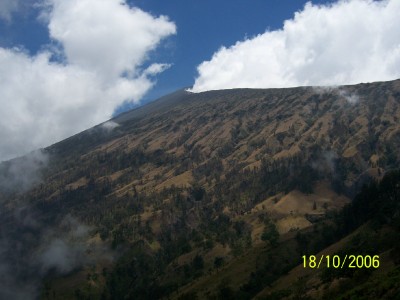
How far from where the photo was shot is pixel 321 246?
199375mm

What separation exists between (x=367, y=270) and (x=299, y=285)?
93.5 feet

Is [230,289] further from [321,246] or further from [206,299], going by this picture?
[321,246]

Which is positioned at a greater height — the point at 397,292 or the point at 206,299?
the point at 397,292

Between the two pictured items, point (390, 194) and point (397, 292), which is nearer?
point (397, 292)

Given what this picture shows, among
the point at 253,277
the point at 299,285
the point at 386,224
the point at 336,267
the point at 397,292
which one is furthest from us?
the point at 253,277

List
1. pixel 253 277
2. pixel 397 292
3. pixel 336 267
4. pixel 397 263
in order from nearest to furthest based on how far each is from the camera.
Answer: pixel 397 292, pixel 397 263, pixel 336 267, pixel 253 277

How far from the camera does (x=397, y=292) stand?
77.2 metres

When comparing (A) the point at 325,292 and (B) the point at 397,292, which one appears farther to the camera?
(A) the point at 325,292

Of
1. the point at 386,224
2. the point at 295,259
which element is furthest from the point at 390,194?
the point at 295,259

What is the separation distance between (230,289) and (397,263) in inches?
3034

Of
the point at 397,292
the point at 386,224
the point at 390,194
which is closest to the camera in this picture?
the point at 397,292

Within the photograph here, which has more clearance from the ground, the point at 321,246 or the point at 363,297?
the point at 363,297

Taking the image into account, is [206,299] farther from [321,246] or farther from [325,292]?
[325,292]

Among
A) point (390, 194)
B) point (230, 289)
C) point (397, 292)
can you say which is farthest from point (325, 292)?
point (390, 194)
